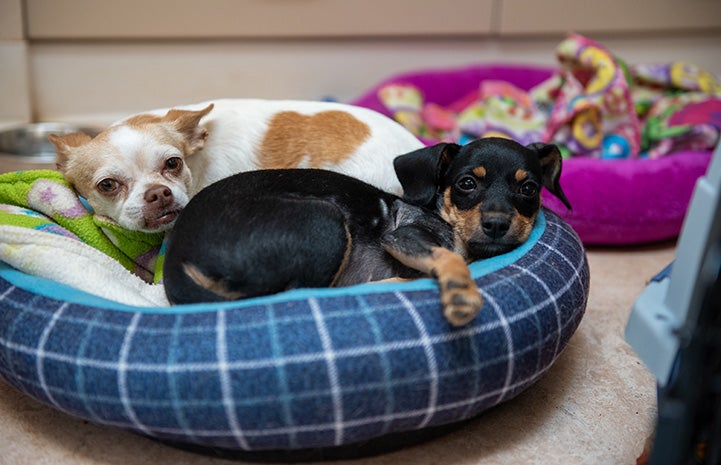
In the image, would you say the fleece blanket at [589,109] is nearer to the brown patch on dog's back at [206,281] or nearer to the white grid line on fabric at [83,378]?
the brown patch on dog's back at [206,281]

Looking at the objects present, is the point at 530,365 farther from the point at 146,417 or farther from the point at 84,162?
the point at 84,162

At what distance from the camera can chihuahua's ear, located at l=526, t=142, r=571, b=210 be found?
2.25 metres

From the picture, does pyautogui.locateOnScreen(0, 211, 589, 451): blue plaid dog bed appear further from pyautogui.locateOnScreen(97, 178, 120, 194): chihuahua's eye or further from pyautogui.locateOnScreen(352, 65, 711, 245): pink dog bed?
pyautogui.locateOnScreen(352, 65, 711, 245): pink dog bed

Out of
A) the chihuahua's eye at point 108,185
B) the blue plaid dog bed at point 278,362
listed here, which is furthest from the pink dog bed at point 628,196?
the chihuahua's eye at point 108,185

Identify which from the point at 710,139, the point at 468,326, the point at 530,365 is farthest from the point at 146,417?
the point at 710,139

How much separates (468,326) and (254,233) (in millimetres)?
569

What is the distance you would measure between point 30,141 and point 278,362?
2680 mm

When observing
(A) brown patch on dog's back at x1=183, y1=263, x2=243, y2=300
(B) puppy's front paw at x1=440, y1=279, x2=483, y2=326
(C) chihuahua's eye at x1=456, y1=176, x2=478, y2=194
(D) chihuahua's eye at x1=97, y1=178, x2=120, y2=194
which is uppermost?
(C) chihuahua's eye at x1=456, y1=176, x2=478, y2=194

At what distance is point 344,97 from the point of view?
168 inches

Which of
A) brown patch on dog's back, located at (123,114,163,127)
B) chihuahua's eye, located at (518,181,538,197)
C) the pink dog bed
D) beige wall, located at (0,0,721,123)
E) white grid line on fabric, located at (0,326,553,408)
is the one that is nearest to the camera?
white grid line on fabric, located at (0,326,553,408)

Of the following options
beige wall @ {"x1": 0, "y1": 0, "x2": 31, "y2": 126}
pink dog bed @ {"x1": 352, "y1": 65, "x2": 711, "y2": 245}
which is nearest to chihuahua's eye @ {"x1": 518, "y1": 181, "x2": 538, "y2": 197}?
A: pink dog bed @ {"x1": 352, "y1": 65, "x2": 711, "y2": 245}

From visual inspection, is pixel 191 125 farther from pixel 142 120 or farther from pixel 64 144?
pixel 64 144

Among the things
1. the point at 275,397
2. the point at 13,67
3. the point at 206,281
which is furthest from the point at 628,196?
the point at 13,67

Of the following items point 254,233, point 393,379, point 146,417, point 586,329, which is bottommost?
point 586,329
